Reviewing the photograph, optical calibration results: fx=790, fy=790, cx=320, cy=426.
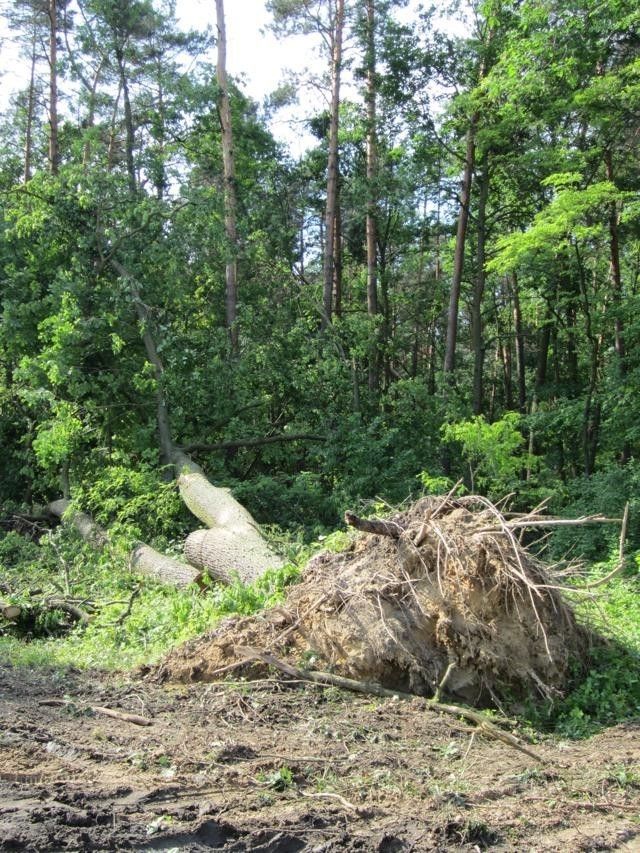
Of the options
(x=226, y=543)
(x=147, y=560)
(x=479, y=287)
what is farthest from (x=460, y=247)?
(x=226, y=543)

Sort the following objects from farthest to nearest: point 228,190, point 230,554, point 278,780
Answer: point 228,190, point 230,554, point 278,780

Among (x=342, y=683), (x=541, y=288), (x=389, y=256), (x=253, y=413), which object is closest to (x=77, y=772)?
(x=342, y=683)

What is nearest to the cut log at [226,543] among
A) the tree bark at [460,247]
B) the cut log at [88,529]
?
the cut log at [88,529]

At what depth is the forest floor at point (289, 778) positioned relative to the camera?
346 cm

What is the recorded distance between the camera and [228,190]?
1683 centimetres

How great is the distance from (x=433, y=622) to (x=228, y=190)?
1310 cm

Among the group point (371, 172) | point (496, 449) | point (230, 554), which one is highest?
point (371, 172)

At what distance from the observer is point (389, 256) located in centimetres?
2458

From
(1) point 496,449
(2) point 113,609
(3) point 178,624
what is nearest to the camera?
(3) point 178,624

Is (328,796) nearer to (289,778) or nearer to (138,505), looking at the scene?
(289,778)

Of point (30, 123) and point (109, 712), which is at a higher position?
point (30, 123)

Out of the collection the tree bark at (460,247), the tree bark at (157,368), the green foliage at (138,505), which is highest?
the tree bark at (460,247)

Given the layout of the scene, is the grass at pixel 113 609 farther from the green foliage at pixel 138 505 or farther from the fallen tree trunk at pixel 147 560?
the green foliage at pixel 138 505

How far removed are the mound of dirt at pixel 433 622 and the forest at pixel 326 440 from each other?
0.02 meters
